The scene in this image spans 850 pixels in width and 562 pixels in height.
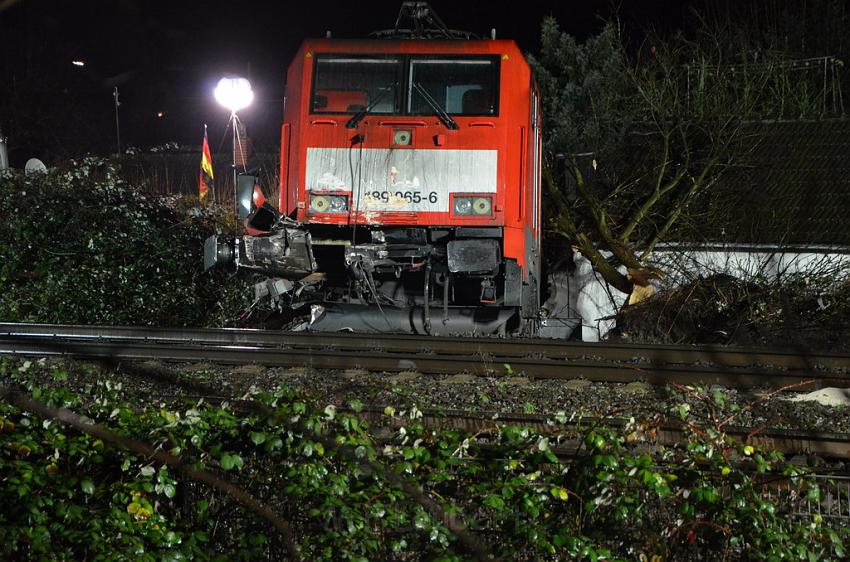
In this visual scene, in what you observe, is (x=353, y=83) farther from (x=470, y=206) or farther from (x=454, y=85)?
(x=470, y=206)

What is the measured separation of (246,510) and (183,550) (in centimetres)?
35

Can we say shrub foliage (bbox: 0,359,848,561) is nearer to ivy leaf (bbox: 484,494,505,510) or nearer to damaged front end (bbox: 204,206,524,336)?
ivy leaf (bbox: 484,494,505,510)

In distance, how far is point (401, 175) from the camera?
32.5 feet

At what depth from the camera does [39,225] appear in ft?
45.8

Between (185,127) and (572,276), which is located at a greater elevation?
(185,127)

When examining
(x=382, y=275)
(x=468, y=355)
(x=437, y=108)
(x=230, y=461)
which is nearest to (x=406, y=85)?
(x=437, y=108)

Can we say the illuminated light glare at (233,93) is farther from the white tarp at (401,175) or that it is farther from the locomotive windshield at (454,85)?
the locomotive windshield at (454,85)

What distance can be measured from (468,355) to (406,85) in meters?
3.22

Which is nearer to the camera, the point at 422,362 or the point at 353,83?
the point at 422,362

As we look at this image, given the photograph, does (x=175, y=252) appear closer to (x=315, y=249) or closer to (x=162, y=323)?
(x=162, y=323)

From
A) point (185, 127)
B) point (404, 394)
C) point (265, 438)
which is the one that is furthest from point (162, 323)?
point (185, 127)

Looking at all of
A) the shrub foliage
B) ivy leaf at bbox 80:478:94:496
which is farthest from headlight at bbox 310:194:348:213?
ivy leaf at bbox 80:478:94:496

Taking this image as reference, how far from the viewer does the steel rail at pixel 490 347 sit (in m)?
8.26

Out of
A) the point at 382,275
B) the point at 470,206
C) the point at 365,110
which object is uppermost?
the point at 365,110
